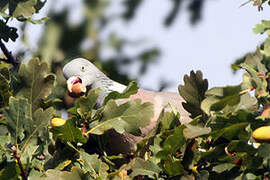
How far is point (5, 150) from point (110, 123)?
0.38 meters

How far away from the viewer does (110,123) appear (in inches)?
74.2

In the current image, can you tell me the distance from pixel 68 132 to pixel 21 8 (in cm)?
94

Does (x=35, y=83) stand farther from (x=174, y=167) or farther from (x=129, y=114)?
(x=174, y=167)

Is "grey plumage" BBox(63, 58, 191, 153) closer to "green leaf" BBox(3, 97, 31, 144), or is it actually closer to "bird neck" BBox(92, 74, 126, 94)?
"bird neck" BBox(92, 74, 126, 94)

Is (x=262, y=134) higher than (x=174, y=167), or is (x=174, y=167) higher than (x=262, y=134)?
(x=262, y=134)

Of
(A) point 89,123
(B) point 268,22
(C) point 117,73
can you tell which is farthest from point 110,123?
(C) point 117,73

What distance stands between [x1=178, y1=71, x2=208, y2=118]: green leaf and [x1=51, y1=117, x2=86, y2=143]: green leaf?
0.40 metres

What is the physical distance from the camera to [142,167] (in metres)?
1.68

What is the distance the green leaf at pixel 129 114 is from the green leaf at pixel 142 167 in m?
0.20

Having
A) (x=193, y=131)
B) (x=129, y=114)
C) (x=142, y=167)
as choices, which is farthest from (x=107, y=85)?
(x=193, y=131)

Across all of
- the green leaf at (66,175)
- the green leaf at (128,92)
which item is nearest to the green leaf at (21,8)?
the green leaf at (128,92)

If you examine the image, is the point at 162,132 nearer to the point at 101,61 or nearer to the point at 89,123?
the point at 89,123

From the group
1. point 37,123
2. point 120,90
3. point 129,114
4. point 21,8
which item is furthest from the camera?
point 120,90

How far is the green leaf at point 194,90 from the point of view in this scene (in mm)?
1842
